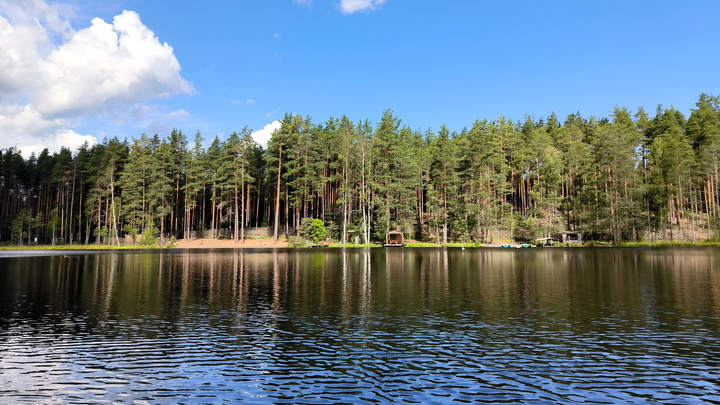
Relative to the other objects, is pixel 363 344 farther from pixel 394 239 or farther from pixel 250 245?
pixel 250 245

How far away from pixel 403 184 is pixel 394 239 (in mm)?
12915

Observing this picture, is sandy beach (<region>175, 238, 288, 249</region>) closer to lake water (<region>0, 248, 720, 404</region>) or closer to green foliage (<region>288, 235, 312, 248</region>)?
green foliage (<region>288, 235, 312, 248</region>)

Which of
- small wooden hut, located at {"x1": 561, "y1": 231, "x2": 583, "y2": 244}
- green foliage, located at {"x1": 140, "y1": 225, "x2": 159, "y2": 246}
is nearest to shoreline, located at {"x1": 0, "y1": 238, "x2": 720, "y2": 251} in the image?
green foliage, located at {"x1": 140, "y1": 225, "x2": 159, "y2": 246}

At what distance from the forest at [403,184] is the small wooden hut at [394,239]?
5.04 ft

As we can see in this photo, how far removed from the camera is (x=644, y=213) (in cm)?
8688

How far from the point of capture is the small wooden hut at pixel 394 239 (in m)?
87.3

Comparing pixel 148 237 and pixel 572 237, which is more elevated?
pixel 148 237

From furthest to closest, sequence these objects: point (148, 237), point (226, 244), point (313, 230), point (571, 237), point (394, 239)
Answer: point (571, 237) → point (226, 244) → point (394, 239) → point (148, 237) → point (313, 230)

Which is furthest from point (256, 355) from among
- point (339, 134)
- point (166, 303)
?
point (339, 134)

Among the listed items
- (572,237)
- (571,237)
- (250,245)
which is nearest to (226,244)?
(250,245)

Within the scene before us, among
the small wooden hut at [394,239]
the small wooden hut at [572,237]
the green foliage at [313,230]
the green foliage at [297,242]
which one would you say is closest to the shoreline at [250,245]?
the green foliage at [297,242]

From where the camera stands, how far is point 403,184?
3676 inches

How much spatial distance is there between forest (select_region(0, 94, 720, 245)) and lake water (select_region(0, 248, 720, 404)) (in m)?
62.6

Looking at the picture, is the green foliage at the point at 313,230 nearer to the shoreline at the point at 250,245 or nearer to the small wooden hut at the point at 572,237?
the shoreline at the point at 250,245
